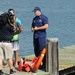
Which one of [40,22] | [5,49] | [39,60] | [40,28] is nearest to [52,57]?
[39,60]

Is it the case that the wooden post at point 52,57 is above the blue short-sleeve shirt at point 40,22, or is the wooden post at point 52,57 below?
below

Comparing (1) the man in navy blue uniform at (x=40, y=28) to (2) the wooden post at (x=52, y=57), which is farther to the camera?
(1) the man in navy blue uniform at (x=40, y=28)

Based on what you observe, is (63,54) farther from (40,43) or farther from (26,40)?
(26,40)

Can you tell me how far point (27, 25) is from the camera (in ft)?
118

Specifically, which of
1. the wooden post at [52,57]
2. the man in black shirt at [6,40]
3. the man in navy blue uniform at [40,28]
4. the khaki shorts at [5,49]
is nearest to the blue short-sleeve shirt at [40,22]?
the man in navy blue uniform at [40,28]

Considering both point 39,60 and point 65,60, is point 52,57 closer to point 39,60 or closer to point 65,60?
point 39,60

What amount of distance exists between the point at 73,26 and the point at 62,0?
49316 millimetres

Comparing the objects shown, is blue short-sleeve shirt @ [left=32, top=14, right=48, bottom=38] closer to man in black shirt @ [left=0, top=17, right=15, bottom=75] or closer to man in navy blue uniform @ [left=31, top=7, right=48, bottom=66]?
man in navy blue uniform @ [left=31, top=7, right=48, bottom=66]

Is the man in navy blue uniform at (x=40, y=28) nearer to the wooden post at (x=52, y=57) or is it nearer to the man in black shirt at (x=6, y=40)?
the wooden post at (x=52, y=57)

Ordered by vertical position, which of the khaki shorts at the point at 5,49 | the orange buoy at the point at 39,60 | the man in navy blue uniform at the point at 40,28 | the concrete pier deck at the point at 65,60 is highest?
the man in navy blue uniform at the point at 40,28

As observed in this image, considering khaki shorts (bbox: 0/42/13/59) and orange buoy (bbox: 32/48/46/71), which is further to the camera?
orange buoy (bbox: 32/48/46/71)

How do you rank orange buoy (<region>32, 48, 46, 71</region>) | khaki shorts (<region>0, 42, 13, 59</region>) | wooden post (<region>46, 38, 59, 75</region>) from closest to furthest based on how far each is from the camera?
khaki shorts (<region>0, 42, 13, 59</region>) < wooden post (<region>46, 38, 59, 75</region>) < orange buoy (<region>32, 48, 46, 71</region>)

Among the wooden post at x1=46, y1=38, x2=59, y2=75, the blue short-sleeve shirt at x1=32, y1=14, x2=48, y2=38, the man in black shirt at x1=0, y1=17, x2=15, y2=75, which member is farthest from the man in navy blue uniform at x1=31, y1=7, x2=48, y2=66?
the man in black shirt at x1=0, y1=17, x2=15, y2=75

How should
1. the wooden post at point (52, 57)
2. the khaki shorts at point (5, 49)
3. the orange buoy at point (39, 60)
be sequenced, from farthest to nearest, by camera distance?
the orange buoy at point (39, 60) → the wooden post at point (52, 57) → the khaki shorts at point (5, 49)
